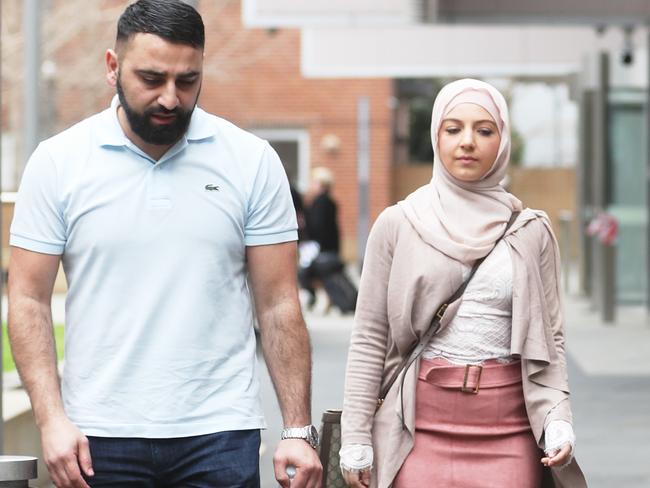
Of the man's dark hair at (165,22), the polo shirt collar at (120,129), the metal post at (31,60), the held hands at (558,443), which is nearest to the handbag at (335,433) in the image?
the held hands at (558,443)

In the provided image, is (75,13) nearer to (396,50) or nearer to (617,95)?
(396,50)

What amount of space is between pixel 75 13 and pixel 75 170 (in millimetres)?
26392

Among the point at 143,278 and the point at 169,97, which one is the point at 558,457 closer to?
the point at 143,278

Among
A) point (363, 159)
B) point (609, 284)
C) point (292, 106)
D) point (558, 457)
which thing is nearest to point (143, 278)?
point (558, 457)

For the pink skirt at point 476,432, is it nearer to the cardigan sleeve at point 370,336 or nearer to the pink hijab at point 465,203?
the cardigan sleeve at point 370,336

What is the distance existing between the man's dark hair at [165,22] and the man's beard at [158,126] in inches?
5.0

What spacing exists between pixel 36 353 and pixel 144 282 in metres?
0.28

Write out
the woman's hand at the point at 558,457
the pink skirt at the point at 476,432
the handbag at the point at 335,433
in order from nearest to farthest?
the woman's hand at the point at 558,457
the pink skirt at the point at 476,432
the handbag at the point at 335,433

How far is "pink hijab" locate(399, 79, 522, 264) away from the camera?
428 cm

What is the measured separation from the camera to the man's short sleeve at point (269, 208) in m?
3.78

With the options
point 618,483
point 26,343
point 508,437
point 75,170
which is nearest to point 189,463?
point 26,343

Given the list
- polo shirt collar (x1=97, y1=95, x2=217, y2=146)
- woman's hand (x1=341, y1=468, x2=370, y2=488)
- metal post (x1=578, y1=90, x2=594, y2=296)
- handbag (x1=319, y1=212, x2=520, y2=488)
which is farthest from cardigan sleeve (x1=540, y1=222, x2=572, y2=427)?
metal post (x1=578, y1=90, x2=594, y2=296)

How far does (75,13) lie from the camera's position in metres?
29.5

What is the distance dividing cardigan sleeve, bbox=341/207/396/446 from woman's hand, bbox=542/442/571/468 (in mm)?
483
